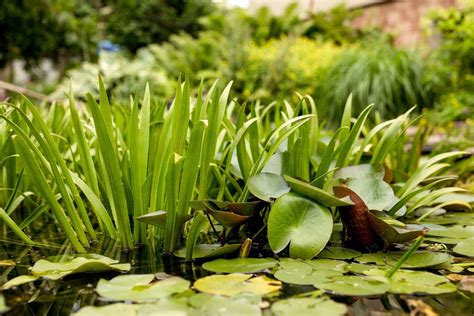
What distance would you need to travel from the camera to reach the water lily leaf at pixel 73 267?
0.90 metres

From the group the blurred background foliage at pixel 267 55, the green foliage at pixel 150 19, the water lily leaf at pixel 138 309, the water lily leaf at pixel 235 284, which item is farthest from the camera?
the green foliage at pixel 150 19

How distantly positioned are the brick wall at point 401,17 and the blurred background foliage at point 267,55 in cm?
24

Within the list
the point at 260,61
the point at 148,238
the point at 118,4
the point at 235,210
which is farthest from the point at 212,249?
the point at 118,4

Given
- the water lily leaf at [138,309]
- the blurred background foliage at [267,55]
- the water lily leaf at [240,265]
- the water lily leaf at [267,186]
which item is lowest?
the water lily leaf at [240,265]

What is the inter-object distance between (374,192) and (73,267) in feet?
2.30

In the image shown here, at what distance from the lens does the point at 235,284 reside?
2.74ft

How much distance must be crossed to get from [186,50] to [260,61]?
1366mm

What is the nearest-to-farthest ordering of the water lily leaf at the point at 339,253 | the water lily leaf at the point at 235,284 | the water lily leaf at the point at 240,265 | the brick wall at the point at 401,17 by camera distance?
1. the water lily leaf at the point at 235,284
2. the water lily leaf at the point at 240,265
3. the water lily leaf at the point at 339,253
4. the brick wall at the point at 401,17

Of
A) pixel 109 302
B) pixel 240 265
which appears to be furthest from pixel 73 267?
pixel 240 265

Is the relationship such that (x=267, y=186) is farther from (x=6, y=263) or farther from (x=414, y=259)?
(x=6, y=263)

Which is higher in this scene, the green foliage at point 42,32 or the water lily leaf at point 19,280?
the green foliage at point 42,32

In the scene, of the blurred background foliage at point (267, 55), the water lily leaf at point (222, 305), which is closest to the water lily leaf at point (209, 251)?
the water lily leaf at point (222, 305)

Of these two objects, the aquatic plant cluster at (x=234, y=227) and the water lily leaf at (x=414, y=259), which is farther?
the water lily leaf at (x=414, y=259)

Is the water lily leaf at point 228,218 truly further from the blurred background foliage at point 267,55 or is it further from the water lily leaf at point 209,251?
the blurred background foliage at point 267,55
